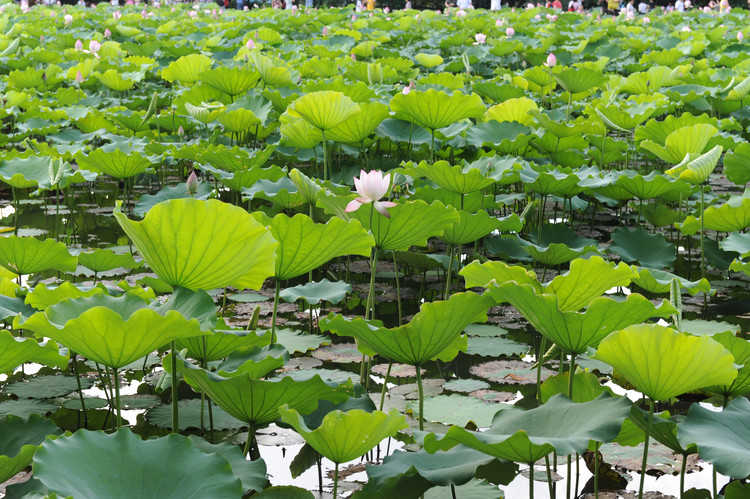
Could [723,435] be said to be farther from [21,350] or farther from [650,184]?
[650,184]

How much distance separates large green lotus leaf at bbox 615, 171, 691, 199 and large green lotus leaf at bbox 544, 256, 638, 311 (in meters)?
1.64

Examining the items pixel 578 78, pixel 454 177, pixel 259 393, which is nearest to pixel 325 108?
pixel 454 177

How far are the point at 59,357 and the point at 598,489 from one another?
1.20m

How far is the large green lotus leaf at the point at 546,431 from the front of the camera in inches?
49.9

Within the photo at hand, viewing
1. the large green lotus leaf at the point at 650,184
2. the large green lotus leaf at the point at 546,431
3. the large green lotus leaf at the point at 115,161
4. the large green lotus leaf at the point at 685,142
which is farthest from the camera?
the large green lotus leaf at the point at 115,161

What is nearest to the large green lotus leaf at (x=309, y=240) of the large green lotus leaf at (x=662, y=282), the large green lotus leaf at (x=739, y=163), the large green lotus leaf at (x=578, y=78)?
the large green lotus leaf at (x=662, y=282)

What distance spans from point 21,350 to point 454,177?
1.67 metres

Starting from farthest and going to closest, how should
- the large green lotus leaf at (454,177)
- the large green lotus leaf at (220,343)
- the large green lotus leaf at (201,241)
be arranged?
the large green lotus leaf at (454,177)
the large green lotus leaf at (220,343)
the large green lotus leaf at (201,241)

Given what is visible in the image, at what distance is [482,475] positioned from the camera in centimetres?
170

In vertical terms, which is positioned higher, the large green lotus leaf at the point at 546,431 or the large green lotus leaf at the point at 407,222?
the large green lotus leaf at the point at 407,222

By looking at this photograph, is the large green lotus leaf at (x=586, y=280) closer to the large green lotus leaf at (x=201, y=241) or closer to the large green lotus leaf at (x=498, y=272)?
the large green lotus leaf at (x=498, y=272)

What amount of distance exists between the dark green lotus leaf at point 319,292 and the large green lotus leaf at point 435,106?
1.12 m

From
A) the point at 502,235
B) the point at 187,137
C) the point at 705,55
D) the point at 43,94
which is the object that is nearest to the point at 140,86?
the point at 43,94

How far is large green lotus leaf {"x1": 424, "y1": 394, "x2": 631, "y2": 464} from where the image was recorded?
127 centimetres
